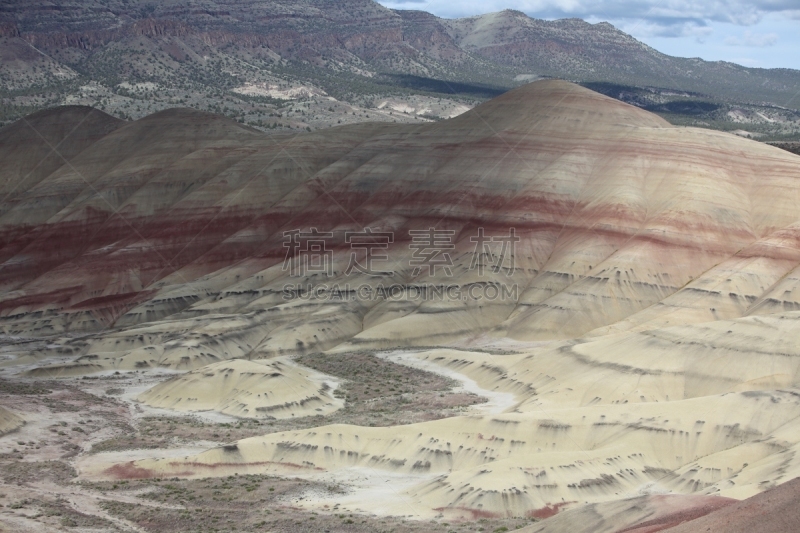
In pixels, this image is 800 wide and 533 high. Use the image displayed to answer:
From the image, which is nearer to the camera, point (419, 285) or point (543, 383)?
point (543, 383)

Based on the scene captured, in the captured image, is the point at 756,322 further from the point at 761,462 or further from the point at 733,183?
the point at 733,183

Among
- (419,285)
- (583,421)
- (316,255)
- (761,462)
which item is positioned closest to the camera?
(761,462)

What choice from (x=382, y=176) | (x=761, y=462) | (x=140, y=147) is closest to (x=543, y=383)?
(x=761, y=462)

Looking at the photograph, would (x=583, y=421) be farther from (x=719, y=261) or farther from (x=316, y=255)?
(x=316, y=255)

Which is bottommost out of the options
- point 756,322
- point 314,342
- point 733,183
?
point 314,342

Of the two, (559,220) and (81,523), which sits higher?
(559,220)

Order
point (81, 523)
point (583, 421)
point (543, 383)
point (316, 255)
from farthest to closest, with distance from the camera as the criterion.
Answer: point (316, 255) → point (543, 383) → point (583, 421) → point (81, 523)

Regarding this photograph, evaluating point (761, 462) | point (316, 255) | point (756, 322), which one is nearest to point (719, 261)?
point (756, 322)
